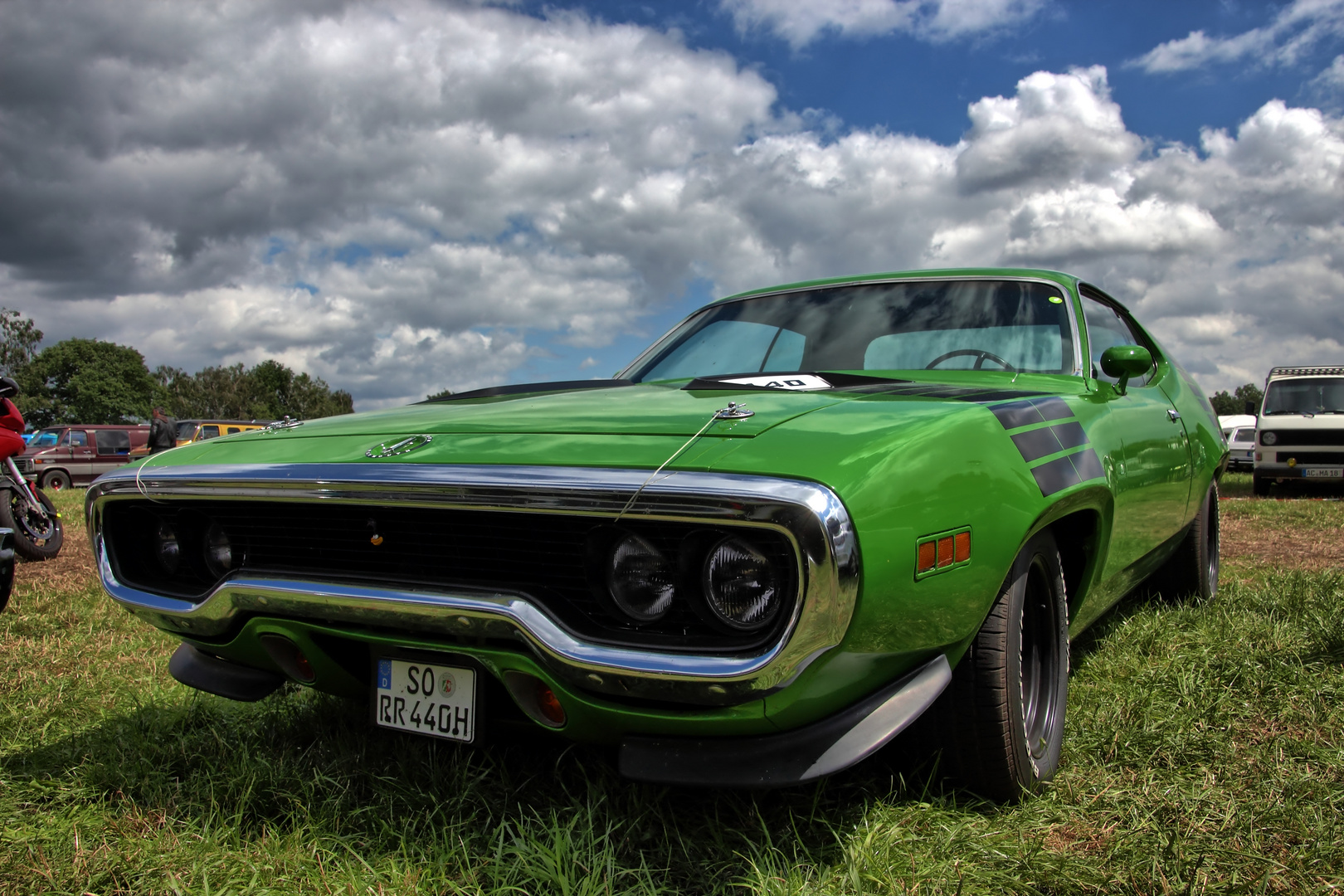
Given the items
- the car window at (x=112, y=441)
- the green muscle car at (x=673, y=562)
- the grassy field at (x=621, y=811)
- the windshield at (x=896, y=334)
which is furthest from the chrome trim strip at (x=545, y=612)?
the car window at (x=112, y=441)

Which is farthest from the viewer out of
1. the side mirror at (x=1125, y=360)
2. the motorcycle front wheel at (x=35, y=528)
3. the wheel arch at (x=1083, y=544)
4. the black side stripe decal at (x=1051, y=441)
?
the motorcycle front wheel at (x=35, y=528)

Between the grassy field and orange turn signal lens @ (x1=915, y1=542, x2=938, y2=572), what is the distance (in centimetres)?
57

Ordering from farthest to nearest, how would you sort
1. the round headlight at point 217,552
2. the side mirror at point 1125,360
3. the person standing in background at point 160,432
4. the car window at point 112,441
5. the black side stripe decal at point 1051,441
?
the car window at point 112,441, the person standing in background at point 160,432, the side mirror at point 1125,360, the round headlight at point 217,552, the black side stripe decal at point 1051,441

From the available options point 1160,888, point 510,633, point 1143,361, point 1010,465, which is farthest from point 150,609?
point 1143,361

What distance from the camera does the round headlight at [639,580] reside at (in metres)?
1.61

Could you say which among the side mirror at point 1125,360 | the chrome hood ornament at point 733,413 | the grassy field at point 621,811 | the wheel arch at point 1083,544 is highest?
the side mirror at point 1125,360

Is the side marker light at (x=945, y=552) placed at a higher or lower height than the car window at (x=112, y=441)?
lower

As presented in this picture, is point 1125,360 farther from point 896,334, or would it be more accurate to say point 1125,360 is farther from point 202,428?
point 202,428

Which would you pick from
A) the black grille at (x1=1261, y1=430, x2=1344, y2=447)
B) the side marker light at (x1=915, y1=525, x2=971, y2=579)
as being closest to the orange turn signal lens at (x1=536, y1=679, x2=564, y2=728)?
the side marker light at (x1=915, y1=525, x2=971, y2=579)

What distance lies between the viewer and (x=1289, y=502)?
10.0 metres

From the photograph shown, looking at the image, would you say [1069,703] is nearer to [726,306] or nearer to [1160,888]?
[1160,888]

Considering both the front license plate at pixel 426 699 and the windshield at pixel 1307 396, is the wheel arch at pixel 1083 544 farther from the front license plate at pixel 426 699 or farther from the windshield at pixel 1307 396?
the windshield at pixel 1307 396

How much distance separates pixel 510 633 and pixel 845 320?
1.81 m

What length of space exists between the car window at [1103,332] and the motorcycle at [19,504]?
18.1ft
